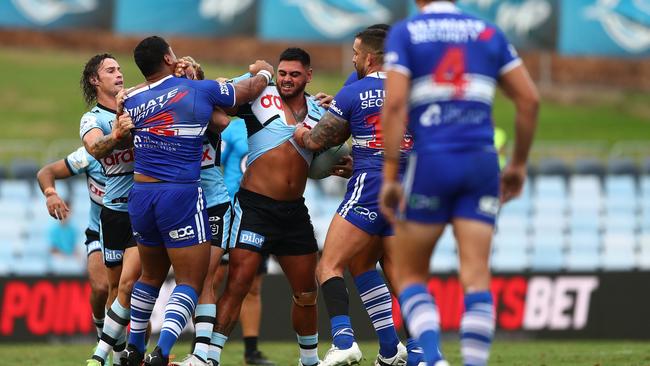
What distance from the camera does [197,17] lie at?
103 feet

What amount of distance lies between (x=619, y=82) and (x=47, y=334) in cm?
2419

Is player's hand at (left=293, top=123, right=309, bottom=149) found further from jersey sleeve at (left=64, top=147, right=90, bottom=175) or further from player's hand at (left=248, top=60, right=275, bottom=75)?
jersey sleeve at (left=64, top=147, right=90, bottom=175)

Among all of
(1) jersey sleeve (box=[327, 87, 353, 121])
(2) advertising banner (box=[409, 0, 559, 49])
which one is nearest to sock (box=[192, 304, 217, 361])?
(1) jersey sleeve (box=[327, 87, 353, 121])

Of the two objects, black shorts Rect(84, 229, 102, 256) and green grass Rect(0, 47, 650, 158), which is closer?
black shorts Rect(84, 229, 102, 256)

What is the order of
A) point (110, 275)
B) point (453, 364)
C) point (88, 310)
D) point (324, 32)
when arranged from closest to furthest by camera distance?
1. point (110, 275)
2. point (453, 364)
3. point (88, 310)
4. point (324, 32)

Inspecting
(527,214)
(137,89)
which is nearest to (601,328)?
(527,214)

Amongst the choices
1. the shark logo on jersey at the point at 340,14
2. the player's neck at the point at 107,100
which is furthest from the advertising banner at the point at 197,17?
the player's neck at the point at 107,100

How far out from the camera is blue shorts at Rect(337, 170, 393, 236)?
9.75m

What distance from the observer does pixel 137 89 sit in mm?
9320

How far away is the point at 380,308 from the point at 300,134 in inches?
61.6

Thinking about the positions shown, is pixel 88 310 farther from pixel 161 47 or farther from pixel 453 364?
pixel 161 47

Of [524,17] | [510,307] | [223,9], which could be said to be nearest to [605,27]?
[524,17]

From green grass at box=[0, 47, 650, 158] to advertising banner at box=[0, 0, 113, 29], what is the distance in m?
2.59

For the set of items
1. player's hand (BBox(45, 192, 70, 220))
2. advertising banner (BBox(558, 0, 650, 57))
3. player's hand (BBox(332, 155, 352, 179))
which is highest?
advertising banner (BBox(558, 0, 650, 57))
